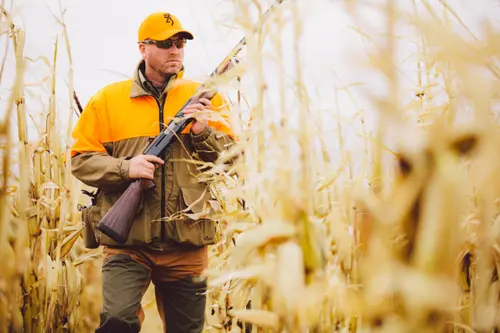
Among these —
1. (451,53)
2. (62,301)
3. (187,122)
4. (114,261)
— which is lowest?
(62,301)

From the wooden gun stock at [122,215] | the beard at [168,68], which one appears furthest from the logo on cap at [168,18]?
the wooden gun stock at [122,215]

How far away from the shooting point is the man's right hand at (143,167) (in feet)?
8.32

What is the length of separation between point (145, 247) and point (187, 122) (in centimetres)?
70

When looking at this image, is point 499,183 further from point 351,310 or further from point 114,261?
point 114,261

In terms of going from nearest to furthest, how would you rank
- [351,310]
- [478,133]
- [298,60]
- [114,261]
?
[478,133] < [351,310] < [298,60] < [114,261]

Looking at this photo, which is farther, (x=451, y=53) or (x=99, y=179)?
(x=99, y=179)

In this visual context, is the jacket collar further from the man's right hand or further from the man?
the man's right hand

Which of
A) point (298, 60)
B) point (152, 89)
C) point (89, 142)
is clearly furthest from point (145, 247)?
point (298, 60)

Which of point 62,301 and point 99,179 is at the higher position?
point 99,179

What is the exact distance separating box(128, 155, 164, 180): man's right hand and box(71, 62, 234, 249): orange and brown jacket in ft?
0.16

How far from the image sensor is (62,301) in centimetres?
269

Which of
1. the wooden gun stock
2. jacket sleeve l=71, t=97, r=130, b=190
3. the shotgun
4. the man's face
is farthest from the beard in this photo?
the wooden gun stock

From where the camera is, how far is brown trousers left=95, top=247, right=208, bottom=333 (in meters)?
2.44

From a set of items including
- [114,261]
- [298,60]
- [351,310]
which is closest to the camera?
[351,310]
